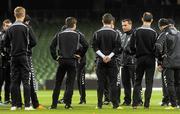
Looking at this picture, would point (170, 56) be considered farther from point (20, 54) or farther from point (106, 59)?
point (20, 54)

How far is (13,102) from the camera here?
656 inches

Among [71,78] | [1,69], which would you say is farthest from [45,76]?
[71,78]

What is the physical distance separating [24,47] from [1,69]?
405 centimetres

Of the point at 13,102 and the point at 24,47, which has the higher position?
the point at 24,47

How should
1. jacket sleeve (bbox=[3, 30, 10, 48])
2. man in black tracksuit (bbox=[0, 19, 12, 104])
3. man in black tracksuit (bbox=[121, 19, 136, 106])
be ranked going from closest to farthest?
jacket sleeve (bbox=[3, 30, 10, 48]), man in black tracksuit (bbox=[121, 19, 136, 106]), man in black tracksuit (bbox=[0, 19, 12, 104])

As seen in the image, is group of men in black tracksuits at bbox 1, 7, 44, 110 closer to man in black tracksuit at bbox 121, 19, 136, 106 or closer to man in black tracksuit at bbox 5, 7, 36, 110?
man in black tracksuit at bbox 5, 7, 36, 110

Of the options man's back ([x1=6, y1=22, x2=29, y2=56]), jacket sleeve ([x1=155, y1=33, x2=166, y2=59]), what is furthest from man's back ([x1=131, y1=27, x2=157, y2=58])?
man's back ([x1=6, y1=22, x2=29, y2=56])

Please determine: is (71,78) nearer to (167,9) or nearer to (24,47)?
(24,47)

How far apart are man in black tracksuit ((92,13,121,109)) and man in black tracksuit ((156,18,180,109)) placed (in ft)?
3.64

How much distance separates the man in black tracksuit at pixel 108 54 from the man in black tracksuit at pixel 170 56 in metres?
1.11

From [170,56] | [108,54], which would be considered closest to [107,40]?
[108,54]

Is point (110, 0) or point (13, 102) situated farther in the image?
point (110, 0)

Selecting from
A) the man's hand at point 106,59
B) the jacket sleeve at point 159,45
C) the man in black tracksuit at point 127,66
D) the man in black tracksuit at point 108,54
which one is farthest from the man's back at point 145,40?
the man in black tracksuit at point 127,66

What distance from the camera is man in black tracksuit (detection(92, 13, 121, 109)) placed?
1692cm
